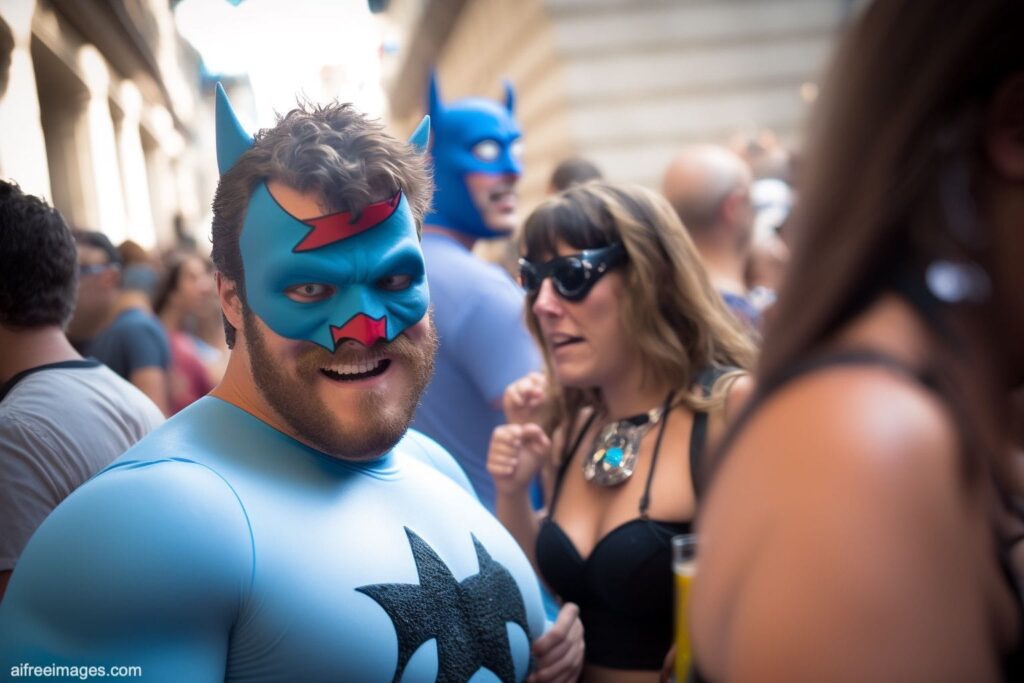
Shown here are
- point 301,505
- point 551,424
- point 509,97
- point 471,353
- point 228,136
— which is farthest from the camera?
point 509,97

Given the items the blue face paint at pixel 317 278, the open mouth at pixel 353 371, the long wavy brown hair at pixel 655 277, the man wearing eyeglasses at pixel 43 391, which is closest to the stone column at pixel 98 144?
the man wearing eyeglasses at pixel 43 391

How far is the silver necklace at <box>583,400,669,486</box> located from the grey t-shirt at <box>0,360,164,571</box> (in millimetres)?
1242

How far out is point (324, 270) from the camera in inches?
69.8

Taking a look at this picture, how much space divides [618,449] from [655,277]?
513 mm

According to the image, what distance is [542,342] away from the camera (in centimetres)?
302

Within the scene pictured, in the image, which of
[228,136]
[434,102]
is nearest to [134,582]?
[228,136]

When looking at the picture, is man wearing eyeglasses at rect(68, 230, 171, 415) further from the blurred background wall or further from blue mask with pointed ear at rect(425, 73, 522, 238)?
blue mask with pointed ear at rect(425, 73, 522, 238)

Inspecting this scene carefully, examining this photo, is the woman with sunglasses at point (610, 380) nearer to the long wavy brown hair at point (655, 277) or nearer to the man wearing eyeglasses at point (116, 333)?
the long wavy brown hair at point (655, 277)

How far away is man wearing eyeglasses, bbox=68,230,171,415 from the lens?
4340 mm

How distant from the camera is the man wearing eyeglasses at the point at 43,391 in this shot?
2.20m

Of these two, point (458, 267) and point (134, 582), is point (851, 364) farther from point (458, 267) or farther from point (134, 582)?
point (458, 267)

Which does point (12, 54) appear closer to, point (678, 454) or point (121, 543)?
point (121, 543)

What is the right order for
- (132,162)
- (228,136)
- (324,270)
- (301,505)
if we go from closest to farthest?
(301,505), (324,270), (228,136), (132,162)

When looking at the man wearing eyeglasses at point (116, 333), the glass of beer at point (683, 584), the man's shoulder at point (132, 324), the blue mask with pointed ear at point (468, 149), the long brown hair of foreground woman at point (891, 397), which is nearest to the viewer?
the long brown hair of foreground woman at point (891, 397)
